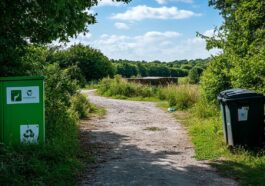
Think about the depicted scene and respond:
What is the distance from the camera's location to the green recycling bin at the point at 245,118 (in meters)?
9.70

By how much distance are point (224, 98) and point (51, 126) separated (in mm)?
3873

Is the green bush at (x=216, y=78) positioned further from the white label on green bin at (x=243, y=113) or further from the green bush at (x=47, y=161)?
the green bush at (x=47, y=161)

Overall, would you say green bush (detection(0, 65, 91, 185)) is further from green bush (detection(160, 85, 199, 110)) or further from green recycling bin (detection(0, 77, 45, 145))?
green bush (detection(160, 85, 199, 110))

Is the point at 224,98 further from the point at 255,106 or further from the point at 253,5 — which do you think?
the point at 253,5

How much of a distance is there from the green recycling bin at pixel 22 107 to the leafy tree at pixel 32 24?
44.3 inches

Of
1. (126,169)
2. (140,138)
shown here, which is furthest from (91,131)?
(126,169)

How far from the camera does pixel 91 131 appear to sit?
13.6m

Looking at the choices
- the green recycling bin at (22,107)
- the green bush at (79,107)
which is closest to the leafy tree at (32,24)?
the green recycling bin at (22,107)

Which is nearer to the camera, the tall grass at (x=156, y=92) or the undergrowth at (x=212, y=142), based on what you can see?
the undergrowth at (x=212, y=142)

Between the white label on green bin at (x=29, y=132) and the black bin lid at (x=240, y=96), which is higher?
the black bin lid at (x=240, y=96)

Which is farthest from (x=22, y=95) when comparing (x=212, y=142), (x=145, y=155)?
(x=212, y=142)

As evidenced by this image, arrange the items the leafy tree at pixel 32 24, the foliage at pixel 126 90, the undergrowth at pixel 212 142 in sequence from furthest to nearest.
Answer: the foliage at pixel 126 90 < the leafy tree at pixel 32 24 < the undergrowth at pixel 212 142

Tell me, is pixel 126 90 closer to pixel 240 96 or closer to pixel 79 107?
pixel 79 107

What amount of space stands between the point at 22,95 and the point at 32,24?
2.19 m
